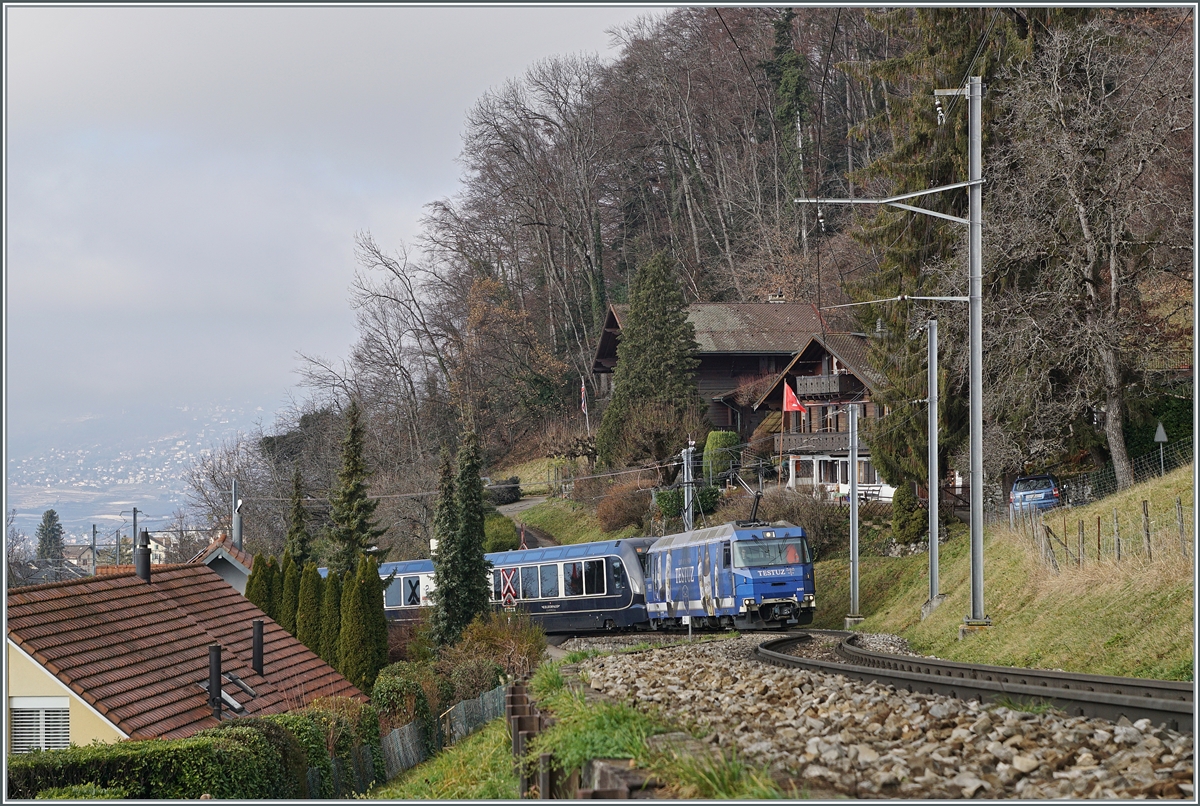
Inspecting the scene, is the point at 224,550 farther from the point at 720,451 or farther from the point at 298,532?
the point at 720,451

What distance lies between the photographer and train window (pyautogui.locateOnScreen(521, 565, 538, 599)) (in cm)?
3650

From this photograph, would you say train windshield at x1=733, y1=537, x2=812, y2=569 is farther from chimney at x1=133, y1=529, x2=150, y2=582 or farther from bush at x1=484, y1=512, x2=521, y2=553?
bush at x1=484, y1=512, x2=521, y2=553

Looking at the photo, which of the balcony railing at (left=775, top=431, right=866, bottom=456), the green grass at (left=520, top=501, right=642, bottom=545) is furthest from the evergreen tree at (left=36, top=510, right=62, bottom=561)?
the balcony railing at (left=775, top=431, right=866, bottom=456)

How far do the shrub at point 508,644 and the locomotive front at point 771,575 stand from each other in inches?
228

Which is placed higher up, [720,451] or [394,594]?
[720,451]

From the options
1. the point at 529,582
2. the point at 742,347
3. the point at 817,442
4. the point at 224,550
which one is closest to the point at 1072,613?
the point at 529,582

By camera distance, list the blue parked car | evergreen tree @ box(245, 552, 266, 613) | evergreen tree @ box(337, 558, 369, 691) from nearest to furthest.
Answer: evergreen tree @ box(337, 558, 369, 691)
evergreen tree @ box(245, 552, 266, 613)
the blue parked car

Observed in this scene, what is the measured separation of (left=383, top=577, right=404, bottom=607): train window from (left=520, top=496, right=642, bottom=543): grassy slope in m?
13.7

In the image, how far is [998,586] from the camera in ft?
74.5

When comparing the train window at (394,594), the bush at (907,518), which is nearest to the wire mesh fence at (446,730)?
the bush at (907,518)

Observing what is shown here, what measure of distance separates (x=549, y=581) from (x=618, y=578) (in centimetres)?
275

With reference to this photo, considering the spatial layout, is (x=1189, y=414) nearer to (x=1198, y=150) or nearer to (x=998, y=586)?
(x=998, y=586)

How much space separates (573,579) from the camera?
115 ft

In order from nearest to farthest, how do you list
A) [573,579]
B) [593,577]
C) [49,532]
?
1. [593,577]
2. [573,579]
3. [49,532]
